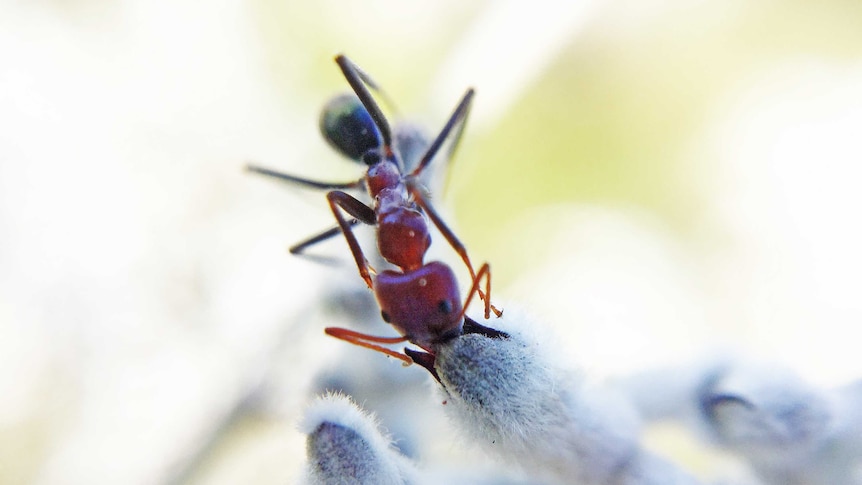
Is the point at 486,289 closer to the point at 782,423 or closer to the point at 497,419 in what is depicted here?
the point at 497,419

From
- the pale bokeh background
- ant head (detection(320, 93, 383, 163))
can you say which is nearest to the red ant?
ant head (detection(320, 93, 383, 163))

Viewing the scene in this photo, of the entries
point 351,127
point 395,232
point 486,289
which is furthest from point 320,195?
point 486,289

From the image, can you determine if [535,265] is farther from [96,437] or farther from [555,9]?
[96,437]

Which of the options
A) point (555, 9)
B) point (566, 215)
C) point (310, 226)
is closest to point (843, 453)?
point (310, 226)

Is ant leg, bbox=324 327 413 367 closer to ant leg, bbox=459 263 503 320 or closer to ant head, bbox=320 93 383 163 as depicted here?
ant leg, bbox=459 263 503 320

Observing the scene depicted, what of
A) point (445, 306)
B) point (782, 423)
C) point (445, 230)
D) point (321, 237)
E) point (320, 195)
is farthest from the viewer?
point (320, 195)

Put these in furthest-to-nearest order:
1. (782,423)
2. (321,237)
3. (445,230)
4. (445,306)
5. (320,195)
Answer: (320,195) < (321,237) < (782,423) < (445,230) < (445,306)
